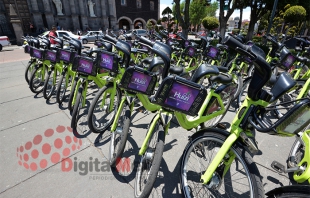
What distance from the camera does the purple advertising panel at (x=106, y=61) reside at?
265 centimetres

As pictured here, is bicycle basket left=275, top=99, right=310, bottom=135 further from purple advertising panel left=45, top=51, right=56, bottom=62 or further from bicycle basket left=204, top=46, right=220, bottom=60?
purple advertising panel left=45, top=51, right=56, bottom=62

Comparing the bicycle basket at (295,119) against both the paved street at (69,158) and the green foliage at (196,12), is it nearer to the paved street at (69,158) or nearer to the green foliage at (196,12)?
the paved street at (69,158)

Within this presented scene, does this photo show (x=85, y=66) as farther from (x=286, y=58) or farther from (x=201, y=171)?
(x=286, y=58)

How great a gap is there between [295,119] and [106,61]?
2.45 m

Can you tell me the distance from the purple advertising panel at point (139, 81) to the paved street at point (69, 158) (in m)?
1.06

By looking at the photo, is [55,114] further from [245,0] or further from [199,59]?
[245,0]

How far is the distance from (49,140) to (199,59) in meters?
4.96

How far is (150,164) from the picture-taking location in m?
1.70

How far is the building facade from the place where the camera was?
2191 cm

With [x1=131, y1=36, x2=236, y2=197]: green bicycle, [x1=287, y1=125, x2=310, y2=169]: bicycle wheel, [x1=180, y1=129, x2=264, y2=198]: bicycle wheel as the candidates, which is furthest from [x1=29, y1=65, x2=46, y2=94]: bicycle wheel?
[x1=287, y1=125, x2=310, y2=169]: bicycle wheel

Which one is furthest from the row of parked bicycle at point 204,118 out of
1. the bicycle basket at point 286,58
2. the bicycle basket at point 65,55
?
the bicycle basket at point 286,58

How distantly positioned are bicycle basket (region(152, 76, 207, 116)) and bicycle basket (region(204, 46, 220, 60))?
3619 millimetres

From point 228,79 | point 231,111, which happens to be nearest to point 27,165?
point 228,79

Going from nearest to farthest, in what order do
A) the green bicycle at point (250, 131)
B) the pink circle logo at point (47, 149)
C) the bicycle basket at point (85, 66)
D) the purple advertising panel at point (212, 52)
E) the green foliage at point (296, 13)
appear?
1. the green bicycle at point (250, 131)
2. the pink circle logo at point (47, 149)
3. the bicycle basket at point (85, 66)
4. the purple advertising panel at point (212, 52)
5. the green foliage at point (296, 13)
